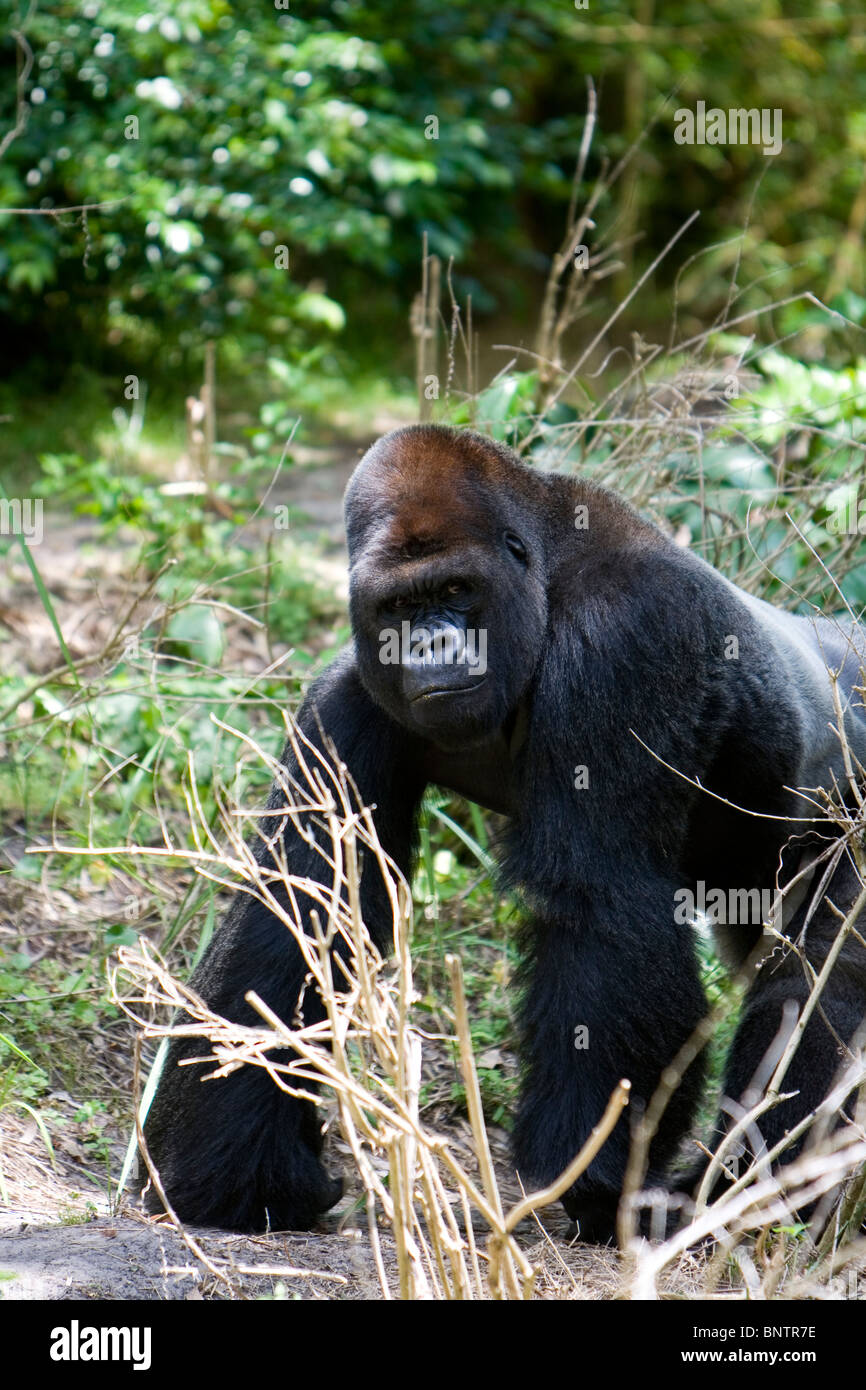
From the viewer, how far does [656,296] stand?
49.0 feet

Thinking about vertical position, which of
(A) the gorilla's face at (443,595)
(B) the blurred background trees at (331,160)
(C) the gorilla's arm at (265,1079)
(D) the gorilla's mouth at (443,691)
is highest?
(B) the blurred background trees at (331,160)

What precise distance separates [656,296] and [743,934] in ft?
36.3

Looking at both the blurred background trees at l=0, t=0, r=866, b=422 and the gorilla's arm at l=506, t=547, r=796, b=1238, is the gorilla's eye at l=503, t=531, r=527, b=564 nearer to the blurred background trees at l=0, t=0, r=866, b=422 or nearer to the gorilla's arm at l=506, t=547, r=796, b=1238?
the gorilla's arm at l=506, t=547, r=796, b=1238

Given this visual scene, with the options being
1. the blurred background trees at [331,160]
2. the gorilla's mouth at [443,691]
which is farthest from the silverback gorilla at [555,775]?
the blurred background trees at [331,160]

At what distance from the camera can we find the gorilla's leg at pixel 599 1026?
4.08 m

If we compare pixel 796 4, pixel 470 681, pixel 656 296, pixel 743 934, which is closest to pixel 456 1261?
pixel 470 681

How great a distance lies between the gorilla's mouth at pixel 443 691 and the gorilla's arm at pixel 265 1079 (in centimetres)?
41

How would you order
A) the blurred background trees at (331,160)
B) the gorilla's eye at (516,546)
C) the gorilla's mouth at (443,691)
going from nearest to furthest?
the gorilla's mouth at (443,691) < the gorilla's eye at (516,546) < the blurred background trees at (331,160)

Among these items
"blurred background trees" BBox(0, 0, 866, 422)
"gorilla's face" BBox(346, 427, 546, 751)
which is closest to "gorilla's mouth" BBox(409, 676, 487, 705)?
"gorilla's face" BBox(346, 427, 546, 751)

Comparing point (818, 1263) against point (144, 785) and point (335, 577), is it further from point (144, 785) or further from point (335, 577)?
point (335, 577)

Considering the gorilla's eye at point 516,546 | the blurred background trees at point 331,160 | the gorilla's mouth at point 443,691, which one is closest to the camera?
the gorilla's mouth at point 443,691

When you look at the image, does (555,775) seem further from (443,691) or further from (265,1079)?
(265,1079)

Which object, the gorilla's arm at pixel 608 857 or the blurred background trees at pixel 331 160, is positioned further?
the blurred background trees at pixel 331 160

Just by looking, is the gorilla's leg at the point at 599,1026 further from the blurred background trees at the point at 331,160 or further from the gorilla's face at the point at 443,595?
the blurred background trees at the point at 331,160
